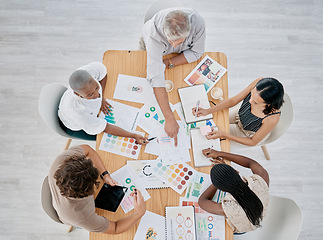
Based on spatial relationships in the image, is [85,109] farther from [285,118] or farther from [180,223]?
[285,118]

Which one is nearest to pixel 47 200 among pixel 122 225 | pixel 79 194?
pixel 79 194

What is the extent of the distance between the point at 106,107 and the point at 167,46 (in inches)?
26.5

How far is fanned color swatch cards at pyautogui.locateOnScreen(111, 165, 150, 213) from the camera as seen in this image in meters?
1.98

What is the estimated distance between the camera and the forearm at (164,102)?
211cm

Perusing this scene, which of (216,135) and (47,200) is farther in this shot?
(216,135)

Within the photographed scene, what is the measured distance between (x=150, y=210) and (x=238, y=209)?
60 centimetres

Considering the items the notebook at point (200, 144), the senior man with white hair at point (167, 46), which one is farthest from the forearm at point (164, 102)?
the notebook at point (200, 144)

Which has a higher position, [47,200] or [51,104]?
[51,104]

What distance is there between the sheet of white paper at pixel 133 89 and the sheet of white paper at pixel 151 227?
872mm

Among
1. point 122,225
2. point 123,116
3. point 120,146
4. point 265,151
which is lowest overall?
point 265,151

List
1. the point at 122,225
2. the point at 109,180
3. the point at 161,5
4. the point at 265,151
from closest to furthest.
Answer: the point at 122,225, the point at 109,180, the point at 161,5, the point at 265,151

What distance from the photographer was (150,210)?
6.44ft

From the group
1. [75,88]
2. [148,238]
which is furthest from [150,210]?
[75,88]

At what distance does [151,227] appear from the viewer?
75.9 inches
